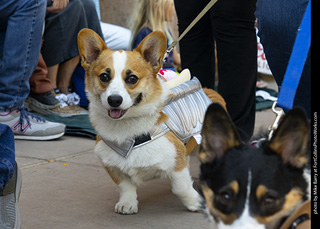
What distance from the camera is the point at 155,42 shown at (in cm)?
331

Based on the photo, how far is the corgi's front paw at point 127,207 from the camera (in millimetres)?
3180

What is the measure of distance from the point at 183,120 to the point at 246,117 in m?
0.85

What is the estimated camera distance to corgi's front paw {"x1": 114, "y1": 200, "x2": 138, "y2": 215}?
3.18 m

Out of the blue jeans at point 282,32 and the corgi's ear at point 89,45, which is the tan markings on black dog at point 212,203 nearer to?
the blue jeans at point 282,32

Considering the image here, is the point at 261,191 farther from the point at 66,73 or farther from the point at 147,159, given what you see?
the point at 66,73

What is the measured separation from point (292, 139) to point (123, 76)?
1.49 metres

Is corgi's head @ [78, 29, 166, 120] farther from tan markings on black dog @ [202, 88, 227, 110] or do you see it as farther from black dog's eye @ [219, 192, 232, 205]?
black dog's eye @ [219, 192, 232, 205]

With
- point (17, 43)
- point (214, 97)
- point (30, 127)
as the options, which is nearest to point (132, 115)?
point (214, 97)

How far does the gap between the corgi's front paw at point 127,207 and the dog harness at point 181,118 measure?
0.33 metres

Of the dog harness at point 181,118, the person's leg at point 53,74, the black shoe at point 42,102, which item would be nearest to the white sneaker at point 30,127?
the black shoe at point 42,102

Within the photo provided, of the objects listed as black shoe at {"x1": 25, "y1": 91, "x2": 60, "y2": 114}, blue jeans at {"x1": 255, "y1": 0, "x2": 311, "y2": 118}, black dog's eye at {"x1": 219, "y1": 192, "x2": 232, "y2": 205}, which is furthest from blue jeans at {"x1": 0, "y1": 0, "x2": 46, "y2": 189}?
black dog's eye at {"x1": 219, "y1": 192, "x2": 232, "y2": 205}

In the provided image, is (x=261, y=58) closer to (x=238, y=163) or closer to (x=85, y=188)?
(x=85, y=188)

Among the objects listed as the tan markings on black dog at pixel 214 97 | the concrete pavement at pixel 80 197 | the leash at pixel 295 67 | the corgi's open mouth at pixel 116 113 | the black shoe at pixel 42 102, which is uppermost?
the leash at pixel 295 67

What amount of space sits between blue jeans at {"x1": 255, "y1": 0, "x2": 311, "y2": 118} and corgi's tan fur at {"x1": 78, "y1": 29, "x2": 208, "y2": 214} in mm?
914
